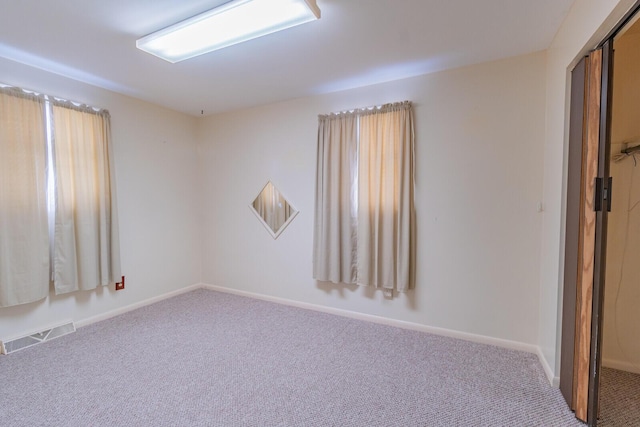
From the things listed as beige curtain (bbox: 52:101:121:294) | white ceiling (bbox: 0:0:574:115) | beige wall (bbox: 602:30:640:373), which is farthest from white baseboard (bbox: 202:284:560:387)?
white ceiling (bbox: 0:0:574:115)

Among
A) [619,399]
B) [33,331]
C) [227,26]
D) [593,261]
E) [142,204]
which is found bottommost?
[619,399]

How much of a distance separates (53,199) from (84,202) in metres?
0.23

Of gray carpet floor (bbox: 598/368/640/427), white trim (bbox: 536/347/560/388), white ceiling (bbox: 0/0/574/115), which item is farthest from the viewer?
white trim (bbox: 536/347/560/388)

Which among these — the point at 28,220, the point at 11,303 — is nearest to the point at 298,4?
the point at 28,220

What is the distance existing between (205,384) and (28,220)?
6.91 ft

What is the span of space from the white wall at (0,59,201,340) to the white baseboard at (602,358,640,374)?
4.36m

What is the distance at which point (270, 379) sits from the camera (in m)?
2.08

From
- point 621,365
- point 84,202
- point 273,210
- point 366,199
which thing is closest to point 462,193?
point 366,199

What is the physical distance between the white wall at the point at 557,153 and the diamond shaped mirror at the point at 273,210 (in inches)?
93.5

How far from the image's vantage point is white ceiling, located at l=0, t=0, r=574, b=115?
1.80 meters

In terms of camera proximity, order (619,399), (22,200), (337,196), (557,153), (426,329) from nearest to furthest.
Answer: (619,399)
(557,153)
(22,200)
(426,329)
(337,196)

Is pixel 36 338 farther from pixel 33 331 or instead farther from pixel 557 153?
pixel 557 153

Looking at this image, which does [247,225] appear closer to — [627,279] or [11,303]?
[11,303]

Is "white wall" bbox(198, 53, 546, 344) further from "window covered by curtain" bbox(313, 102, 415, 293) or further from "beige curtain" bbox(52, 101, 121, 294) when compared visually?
"beige curtain" bbox(52, 101, 121, 294)
